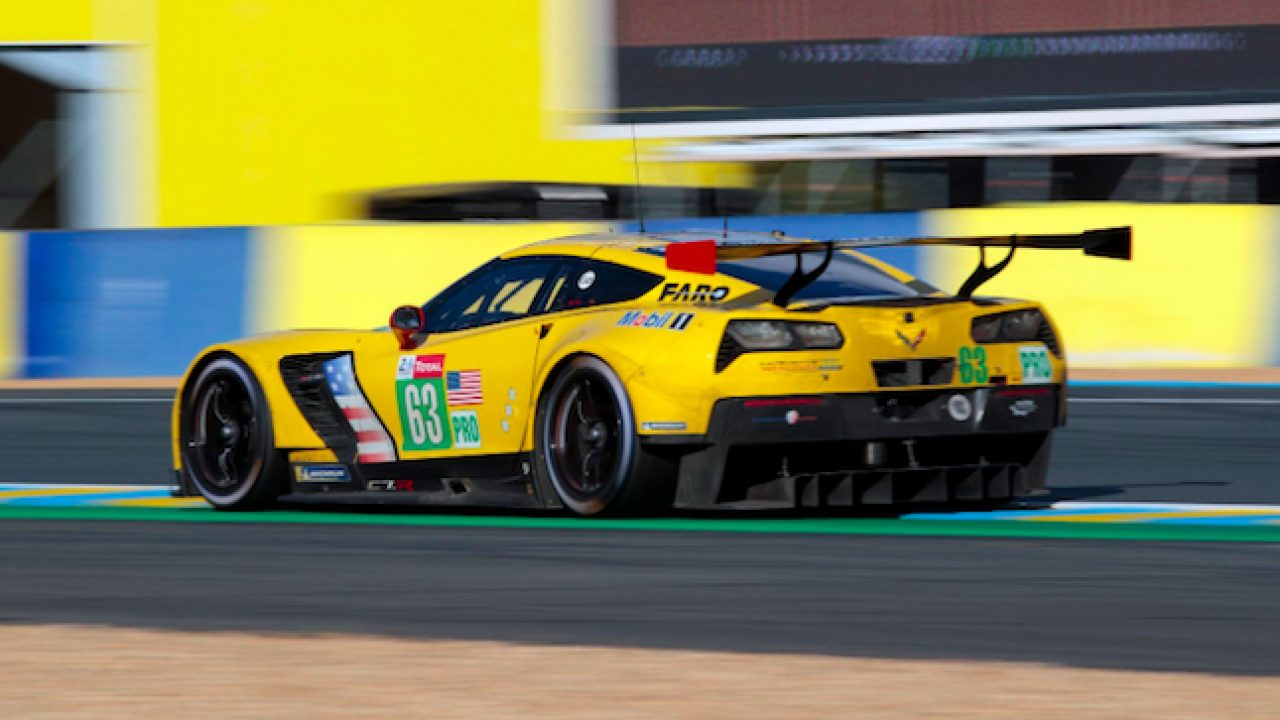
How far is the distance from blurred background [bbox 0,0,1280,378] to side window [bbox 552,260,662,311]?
9.38 metres

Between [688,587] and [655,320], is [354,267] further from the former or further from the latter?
[688,587]

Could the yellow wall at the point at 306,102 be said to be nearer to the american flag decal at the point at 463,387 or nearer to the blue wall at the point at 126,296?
the blue wall at the point at 126,296

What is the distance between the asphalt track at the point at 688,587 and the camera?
6.90 meters

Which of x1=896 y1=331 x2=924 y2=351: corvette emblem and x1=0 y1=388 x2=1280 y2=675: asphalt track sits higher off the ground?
x1=896 y1=331 x2=924 y2=351: corvette emblem

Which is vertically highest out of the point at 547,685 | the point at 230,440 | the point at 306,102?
the point at 306,102

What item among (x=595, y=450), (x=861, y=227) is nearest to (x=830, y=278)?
(x=595, y=450)

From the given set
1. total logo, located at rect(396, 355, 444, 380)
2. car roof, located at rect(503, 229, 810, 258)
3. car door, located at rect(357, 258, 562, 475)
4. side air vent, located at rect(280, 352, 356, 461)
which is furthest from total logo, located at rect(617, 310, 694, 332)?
side air vent, located at rect(280, 352, 356, 461)

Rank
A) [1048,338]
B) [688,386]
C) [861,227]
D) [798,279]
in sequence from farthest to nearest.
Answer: [861,227], [1048,338], [798,279], [688,386]

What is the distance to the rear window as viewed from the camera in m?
9.48

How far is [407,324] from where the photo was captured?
10086 mm

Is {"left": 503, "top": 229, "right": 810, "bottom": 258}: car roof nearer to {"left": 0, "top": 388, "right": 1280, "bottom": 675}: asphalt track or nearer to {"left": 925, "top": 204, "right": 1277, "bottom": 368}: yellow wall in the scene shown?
{"left": 0, "top": 388, "right": 1280, "bottom": 675}: asphalt track

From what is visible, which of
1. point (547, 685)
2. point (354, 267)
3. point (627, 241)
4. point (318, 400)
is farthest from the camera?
point (354, 267)

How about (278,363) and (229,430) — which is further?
(229,430)

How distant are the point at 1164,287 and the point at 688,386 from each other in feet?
34.0
